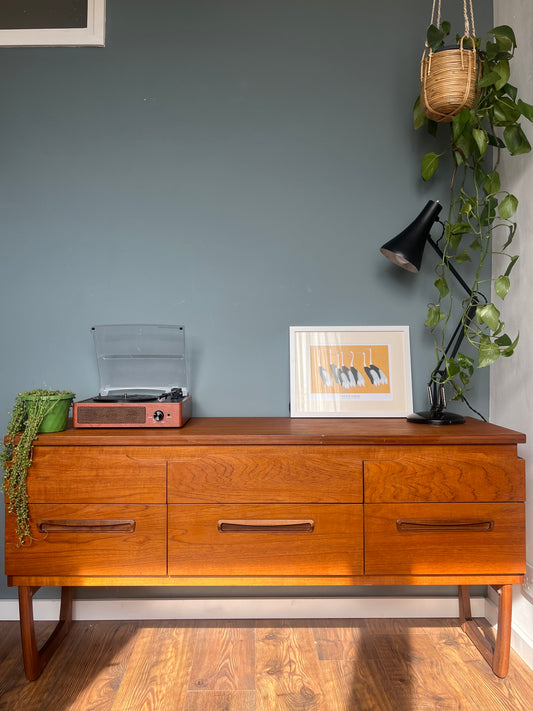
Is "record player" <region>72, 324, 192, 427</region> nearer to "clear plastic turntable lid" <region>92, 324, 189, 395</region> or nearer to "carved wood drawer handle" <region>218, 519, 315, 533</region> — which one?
"clear plastic turntable lid" <region>92, 324, 189, 395</region>

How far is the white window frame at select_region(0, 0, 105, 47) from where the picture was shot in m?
2.01

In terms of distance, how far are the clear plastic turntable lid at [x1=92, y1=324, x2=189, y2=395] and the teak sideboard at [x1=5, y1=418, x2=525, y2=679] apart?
1.46 ft

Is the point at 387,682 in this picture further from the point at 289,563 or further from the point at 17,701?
the point at 17,701

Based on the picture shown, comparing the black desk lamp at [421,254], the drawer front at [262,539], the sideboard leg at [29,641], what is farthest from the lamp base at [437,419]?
the sideboard leg at [29,641]

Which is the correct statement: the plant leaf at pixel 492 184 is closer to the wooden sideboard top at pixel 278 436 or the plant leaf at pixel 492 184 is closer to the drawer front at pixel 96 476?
the wooden sideboard top at pixel 278 436

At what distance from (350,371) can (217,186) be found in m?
0.89

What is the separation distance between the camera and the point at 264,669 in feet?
5.46

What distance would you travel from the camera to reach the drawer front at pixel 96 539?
1604mm

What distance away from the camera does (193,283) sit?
2.04 meters

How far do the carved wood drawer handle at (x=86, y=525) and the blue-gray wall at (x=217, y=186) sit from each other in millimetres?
568

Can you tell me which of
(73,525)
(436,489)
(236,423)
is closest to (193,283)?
(236,423)

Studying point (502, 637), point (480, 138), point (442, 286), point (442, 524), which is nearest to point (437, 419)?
point (442, 524)

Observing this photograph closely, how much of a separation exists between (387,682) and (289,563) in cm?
47

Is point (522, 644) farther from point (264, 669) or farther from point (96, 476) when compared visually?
point (96, 476)
